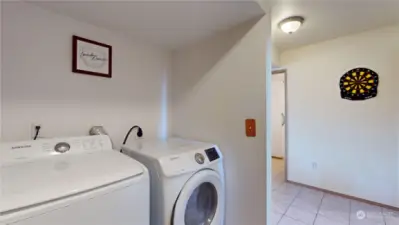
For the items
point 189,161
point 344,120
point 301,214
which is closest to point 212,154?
point 189,161

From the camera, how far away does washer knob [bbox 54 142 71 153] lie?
4.38 ft

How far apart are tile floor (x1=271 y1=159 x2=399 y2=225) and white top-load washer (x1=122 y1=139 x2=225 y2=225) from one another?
0.97m

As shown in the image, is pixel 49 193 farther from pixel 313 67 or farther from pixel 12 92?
pixel 313 67

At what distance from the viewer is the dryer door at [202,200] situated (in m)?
1.35

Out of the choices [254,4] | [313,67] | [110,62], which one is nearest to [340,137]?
[313,67]

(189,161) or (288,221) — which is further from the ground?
(189,161)

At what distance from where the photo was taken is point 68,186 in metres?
0.85

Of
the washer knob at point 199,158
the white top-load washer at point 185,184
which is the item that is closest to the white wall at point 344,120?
the white top-load washer at point 185,184

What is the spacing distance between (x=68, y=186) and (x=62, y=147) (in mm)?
622

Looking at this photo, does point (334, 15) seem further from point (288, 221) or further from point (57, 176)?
point (57, 176)

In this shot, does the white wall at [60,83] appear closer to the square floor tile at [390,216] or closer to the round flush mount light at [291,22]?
the round flush mount light at [291,22]

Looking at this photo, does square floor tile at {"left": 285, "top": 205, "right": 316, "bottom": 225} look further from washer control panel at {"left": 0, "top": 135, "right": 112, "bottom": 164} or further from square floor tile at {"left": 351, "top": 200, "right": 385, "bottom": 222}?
washer control panel at {"left": 0, "top": 135, "right": 112, "bottom": 164}

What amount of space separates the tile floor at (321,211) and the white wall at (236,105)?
754 millimetres

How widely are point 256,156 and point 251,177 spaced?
18 centimetres
